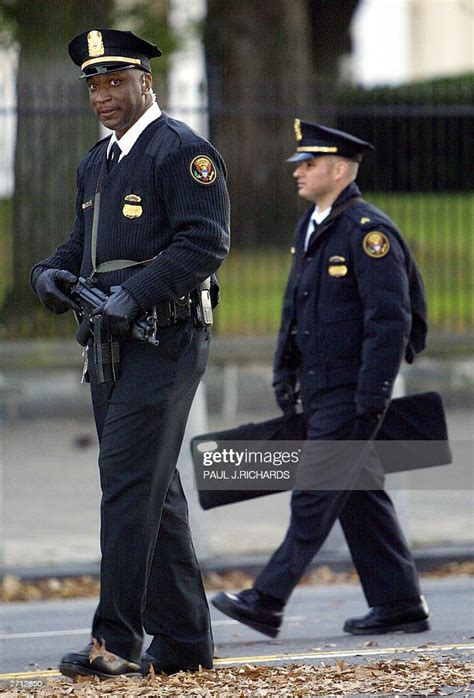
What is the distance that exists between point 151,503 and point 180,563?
268 mm

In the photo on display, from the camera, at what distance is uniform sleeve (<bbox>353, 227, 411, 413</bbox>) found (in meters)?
5.85

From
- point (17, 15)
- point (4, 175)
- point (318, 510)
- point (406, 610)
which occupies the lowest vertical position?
point (406, 610)

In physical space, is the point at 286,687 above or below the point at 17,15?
below

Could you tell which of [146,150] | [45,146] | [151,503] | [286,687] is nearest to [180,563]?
[151,503]

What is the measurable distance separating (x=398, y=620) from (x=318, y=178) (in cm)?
187

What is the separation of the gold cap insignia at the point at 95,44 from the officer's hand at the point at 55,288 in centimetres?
72

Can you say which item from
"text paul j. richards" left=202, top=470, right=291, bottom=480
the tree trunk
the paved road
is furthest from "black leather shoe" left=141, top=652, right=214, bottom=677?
the tree trunk

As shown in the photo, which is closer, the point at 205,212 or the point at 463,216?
the point at 205,212

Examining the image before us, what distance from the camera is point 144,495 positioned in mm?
4789

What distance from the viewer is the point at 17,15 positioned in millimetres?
14320

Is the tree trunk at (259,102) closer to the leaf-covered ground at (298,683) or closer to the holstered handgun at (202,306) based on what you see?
the holstered handgun at (202,306)

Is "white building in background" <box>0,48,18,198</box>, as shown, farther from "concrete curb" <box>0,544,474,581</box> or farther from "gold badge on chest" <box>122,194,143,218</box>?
"gold badge on chest" <box>122,194,143,218</box>

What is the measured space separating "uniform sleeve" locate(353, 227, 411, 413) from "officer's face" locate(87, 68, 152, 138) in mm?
1428

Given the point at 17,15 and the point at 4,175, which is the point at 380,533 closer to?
the point at 4,175
